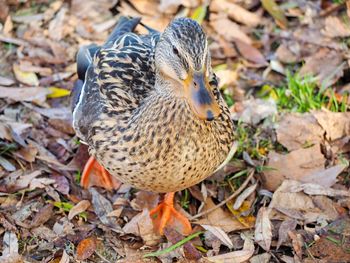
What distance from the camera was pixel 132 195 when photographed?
4.02 meters

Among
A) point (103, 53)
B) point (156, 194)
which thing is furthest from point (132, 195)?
point (103, 53)

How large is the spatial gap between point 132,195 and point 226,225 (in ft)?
1.95

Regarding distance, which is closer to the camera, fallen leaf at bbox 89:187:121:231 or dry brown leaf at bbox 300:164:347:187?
fallen leaf at bbox 89:187:121:231

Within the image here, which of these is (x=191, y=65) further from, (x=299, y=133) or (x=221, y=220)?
(x=299, y=133)

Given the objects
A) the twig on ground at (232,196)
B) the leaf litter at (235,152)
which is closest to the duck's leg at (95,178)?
the leaf litter at (235,152)

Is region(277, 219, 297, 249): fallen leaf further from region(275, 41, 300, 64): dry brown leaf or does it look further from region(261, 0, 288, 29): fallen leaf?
region(261, 0, 288, 29): fallen leaf

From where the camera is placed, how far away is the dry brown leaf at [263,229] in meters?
3.67

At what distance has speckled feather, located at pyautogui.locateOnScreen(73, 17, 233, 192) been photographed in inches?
128

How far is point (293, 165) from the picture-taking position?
4129mm

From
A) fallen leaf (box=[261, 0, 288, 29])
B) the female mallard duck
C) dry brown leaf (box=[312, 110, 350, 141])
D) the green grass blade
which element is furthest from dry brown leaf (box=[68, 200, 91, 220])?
fallen leaf (box=[261, 0, 288, 29])

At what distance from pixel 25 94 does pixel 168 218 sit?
1.39 m

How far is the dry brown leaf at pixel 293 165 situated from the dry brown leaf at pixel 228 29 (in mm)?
1276

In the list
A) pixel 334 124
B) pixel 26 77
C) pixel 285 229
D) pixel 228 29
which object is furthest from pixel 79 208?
pixel 228 29

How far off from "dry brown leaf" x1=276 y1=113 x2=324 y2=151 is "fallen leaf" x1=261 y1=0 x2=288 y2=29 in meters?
1.15
